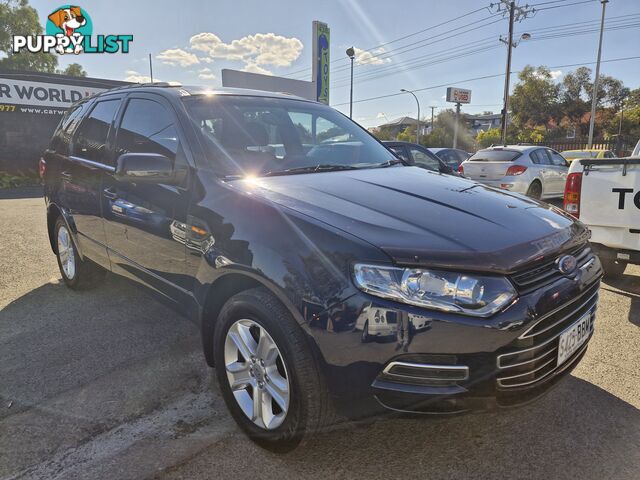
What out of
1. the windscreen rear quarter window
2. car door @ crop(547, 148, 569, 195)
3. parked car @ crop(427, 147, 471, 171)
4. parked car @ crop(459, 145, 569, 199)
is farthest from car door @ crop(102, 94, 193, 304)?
parked car @ crop(427, 147, 471, 171)

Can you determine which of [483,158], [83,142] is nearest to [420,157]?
[483,158]

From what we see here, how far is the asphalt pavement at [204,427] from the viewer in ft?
6.91

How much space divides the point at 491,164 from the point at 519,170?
0.63m

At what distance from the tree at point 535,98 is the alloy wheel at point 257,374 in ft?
184

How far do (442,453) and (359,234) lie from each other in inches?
46.4

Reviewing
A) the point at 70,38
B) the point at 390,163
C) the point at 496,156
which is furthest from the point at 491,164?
the point at 70,38

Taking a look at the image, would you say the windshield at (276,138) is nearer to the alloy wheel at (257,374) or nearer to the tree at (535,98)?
the alloy wheel at (257,374)

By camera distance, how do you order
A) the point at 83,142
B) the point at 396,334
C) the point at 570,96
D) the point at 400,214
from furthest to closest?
1. the point at 570,96
2. the point at 83,142
3. the point at 400,214
4. the point at 396,334

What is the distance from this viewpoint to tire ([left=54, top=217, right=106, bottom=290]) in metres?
4.36

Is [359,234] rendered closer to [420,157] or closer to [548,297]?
[548,297]

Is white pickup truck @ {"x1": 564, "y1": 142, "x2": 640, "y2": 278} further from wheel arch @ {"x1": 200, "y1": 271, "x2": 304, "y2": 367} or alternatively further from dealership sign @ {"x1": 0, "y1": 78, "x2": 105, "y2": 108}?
dealership sign @ {"x1": 0, "y1": 78, "x2": 105, "y2": 108}

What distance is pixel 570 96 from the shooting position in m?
51.0

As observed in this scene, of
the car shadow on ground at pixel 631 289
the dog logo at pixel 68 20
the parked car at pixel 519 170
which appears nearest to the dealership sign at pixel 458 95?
the dog logo at pixel 68 20

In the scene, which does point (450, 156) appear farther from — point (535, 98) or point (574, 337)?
point (535, 98)
